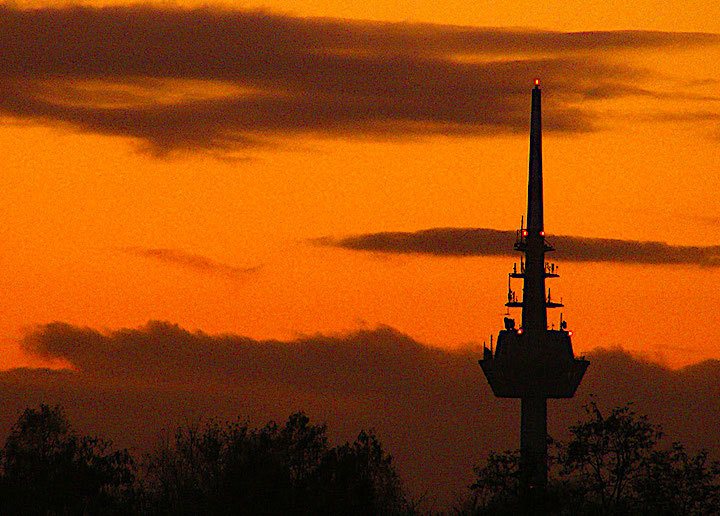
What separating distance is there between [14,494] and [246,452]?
21304 millimetres

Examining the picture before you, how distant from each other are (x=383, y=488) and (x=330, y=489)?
38.2 m

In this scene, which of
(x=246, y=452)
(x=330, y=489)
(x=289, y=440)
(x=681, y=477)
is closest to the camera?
(x=681, y=477)

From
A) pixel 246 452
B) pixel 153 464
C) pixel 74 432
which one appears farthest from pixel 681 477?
pixel 74 432

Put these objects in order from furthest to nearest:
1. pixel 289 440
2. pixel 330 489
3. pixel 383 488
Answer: pixel 383 488 → pixel 289 440 → pixel 330 489

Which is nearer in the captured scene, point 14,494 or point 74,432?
point 14,494

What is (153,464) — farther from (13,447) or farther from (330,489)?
(330,489)

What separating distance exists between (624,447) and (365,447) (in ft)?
167

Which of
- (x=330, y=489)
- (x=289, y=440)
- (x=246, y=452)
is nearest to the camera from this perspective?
(x=330, y=489)

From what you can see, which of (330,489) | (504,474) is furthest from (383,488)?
(504,474)

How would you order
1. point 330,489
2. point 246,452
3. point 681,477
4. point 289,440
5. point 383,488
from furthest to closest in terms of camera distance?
point 383,488 < point 289,440 < point 246,452 < point 330,489 < point 681,477

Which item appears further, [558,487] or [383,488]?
[383,488]

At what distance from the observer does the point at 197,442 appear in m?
167

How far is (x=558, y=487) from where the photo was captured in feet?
373

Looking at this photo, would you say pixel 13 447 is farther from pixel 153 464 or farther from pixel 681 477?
pixel 681 477
